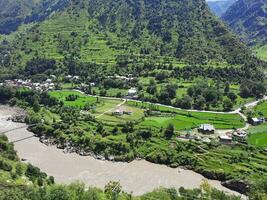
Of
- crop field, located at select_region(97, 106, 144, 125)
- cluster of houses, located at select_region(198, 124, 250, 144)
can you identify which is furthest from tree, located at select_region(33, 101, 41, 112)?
cluster of houses, located at select_region(198, 124, 250, 144)

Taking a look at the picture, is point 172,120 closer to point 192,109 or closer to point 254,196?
point 192,109

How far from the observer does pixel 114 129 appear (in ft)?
308

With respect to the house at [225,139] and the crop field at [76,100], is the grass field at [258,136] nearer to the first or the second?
the house at [225,139]

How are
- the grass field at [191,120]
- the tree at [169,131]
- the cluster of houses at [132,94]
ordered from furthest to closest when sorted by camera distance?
the cluster of houses at [132,94]
the grass field at [191,120]
the tree at [169,131]

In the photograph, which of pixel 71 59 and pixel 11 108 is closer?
pixel 11 108

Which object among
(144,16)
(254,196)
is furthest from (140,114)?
(144,16)

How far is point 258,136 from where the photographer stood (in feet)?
292

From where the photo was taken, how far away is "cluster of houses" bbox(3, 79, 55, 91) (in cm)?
13223

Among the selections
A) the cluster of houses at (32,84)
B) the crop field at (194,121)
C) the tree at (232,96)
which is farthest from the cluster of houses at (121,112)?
the cluster of houses at (32,84)

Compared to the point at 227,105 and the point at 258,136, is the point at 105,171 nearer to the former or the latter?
the point at 258,136

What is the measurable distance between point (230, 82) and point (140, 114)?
37.4 meters

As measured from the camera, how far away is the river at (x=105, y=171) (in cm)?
7419

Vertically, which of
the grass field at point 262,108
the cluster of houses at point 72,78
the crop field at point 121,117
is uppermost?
the grass field at point 262,108

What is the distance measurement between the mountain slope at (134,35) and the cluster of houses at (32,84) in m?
19.1
